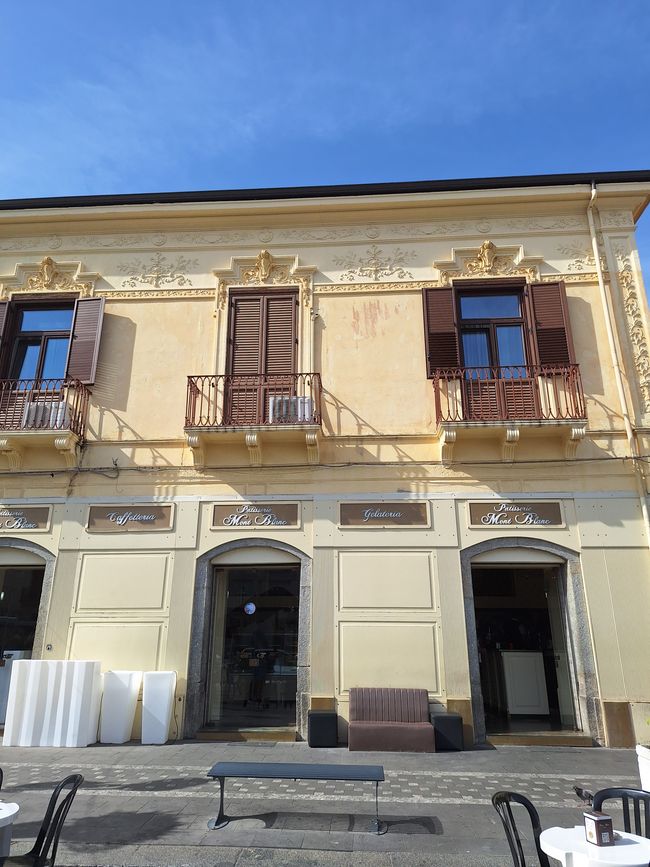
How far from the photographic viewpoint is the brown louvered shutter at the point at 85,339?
10383 mm

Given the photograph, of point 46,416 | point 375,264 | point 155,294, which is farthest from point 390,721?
point 155,294

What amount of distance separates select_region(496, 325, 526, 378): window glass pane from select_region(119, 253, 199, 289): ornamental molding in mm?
5828

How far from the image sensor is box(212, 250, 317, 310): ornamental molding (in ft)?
35.7

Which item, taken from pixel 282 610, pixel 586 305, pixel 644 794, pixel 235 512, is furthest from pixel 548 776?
pixel 586 305

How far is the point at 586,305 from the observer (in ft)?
34.0

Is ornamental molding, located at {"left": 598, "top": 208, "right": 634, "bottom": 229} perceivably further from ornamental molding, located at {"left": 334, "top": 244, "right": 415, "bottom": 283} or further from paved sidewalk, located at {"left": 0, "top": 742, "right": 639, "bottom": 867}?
paved sidewalk, located at {"left": 0, "top": 742, "right": 639, "bottom": 867}

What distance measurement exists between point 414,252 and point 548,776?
27.9 feet

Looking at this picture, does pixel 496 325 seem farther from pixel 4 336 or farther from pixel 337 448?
pixel 4 336

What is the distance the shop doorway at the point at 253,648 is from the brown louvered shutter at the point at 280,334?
350 centimetres

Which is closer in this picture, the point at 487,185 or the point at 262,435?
the point at 262,435

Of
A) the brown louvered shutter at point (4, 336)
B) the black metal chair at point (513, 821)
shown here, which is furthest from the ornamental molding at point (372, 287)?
the black metal chair at point (513, 821)

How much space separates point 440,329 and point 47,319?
A: 743cm

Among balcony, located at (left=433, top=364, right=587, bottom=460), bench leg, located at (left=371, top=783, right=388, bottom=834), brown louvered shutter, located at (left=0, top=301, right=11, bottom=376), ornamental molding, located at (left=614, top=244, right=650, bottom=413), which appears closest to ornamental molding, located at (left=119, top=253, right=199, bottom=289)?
brown louvered shutter, located at (left=0, top=301, right=11, bottom=376)

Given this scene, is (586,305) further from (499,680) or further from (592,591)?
(499,680)
